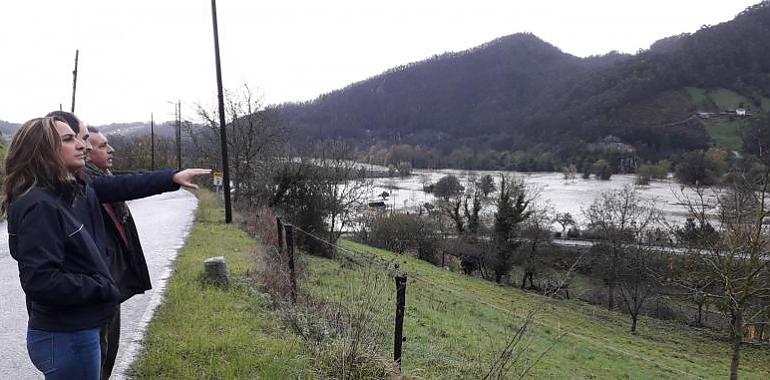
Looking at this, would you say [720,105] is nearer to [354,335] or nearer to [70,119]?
[354,335]

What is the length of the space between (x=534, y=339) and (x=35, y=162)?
529 inches

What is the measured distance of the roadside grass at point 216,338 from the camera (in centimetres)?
427

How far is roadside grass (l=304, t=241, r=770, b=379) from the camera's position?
6855mm

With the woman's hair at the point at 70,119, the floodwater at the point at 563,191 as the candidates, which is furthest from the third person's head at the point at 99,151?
the floodwater at the point at 563,191

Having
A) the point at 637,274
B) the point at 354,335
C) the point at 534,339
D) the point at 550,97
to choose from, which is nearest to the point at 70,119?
the point at 354,335

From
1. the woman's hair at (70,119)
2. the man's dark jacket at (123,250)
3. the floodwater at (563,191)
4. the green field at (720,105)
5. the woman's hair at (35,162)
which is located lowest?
the floodwater at (563,191)

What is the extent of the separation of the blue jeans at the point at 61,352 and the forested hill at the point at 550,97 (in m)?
91.4

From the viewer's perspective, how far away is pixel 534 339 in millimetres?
13469

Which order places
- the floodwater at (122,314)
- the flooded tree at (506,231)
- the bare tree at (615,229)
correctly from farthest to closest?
the flooded tree at (506,231) → the bare tree at (615,229) → the floodwater at (122,314)

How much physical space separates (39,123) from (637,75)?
5686 inches

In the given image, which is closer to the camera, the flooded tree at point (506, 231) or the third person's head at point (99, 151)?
the third person's head at point (99, 151)

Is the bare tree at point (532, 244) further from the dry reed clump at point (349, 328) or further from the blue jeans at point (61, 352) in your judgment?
the blue jeans at point (61, 352)

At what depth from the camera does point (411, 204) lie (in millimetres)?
65875

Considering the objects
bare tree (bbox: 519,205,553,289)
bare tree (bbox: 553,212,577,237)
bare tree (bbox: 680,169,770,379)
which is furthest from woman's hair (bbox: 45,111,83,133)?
bare tree (bbox: 553,212,577,237)
